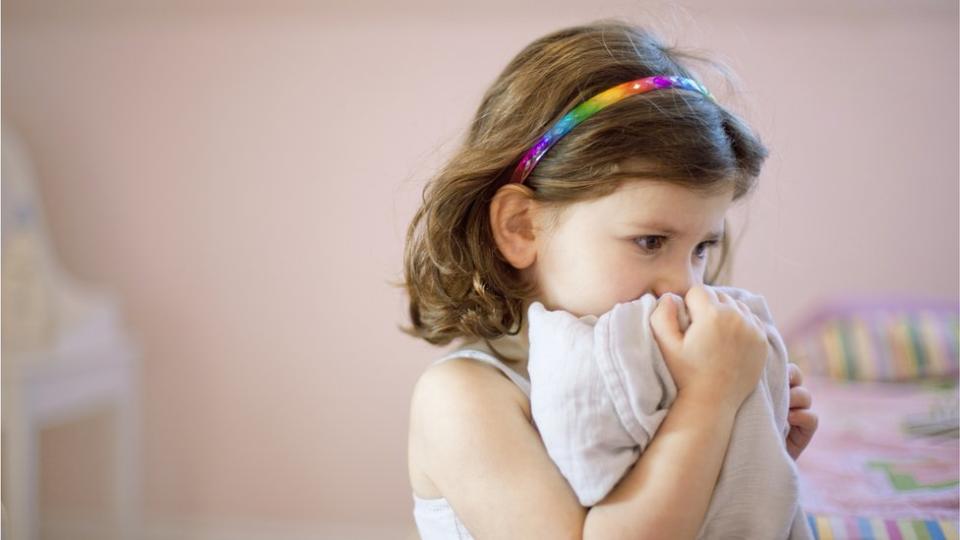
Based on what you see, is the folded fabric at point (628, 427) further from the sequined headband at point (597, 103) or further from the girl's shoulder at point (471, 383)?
the sequined headband at point (597, 103)

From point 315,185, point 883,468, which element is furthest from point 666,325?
point 315,185

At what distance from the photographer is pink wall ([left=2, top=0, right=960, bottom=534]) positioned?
2.51 meters

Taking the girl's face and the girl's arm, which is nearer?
the girl's arm

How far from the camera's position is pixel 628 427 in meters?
0.70

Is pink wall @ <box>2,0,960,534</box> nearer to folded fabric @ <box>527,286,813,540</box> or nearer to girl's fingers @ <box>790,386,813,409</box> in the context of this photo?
girl's fingers @ <box>790,386,813,409</box>

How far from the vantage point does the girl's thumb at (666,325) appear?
0.74 meters

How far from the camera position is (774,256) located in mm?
2510

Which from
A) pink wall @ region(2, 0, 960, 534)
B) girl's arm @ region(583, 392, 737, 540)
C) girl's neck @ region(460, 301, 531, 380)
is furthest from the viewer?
pink wall @ region(2, 0, 960, 534)

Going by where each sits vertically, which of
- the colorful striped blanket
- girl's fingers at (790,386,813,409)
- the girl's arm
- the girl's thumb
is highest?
the girl's thumb

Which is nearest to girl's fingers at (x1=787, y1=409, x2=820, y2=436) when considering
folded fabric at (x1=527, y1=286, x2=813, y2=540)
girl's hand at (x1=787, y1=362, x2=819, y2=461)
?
girl's hand at (x1=787, y1=362, x2=819, y2=461)

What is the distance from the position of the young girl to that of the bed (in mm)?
173

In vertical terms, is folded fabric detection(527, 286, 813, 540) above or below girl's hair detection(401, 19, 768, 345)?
below

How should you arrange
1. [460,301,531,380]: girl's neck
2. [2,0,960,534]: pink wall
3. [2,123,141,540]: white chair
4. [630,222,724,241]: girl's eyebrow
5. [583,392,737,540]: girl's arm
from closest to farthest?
[583,392,737,540]: girl's arm
[630,222,724,241]: girl's eyebrow
[460,301,531,380]: girl's neck
[2,123,141,540]: white chair
[2,0,960,534]: pink wall

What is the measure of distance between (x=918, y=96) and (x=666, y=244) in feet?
6.79
